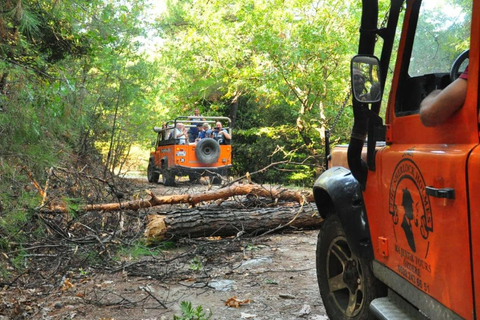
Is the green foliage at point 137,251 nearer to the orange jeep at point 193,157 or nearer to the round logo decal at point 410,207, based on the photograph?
the round logo decal at point 410,207

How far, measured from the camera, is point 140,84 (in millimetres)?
17625

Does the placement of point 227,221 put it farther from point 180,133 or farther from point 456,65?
point 180,133

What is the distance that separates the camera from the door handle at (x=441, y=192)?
2.26 m

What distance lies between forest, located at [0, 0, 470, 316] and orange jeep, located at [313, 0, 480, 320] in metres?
0.28

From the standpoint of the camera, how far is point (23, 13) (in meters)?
5.24

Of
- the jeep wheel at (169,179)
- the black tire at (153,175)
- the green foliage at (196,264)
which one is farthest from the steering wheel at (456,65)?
the black tire at (153,175)

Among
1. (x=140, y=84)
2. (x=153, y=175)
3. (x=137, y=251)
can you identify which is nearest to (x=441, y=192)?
(x=137, y=251)

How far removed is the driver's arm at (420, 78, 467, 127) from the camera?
7.43 feet

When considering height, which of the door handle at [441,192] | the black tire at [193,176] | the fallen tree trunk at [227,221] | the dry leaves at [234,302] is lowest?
the dry leaves at [234,302]

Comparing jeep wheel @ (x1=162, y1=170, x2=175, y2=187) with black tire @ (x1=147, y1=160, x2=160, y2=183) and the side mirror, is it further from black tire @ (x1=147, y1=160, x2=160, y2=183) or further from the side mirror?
the side mirror

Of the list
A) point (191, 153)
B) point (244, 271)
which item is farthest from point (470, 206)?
point (191, 153)

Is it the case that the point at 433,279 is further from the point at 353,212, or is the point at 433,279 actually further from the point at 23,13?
the point at 23,13

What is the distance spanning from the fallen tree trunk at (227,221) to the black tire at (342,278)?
12.0ft

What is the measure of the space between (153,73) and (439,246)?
58.9 feet
